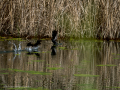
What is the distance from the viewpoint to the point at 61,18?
11227mm

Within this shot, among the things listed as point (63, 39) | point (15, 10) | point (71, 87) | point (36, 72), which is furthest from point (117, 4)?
point (71, 87)

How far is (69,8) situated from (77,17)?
466mm

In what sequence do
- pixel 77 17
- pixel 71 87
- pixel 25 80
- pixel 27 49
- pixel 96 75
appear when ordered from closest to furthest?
pixel 71 87, pixel 25 80, pixel 96 75, pixel 27 49, pixel 77 17

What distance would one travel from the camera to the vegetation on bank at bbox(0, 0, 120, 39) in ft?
35.9

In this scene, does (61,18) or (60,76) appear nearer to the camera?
(60,76)

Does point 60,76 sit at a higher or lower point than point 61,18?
lower

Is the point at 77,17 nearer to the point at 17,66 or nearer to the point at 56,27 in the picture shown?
the point at 56,27

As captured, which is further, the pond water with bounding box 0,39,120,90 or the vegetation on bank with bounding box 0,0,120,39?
the vegetation on bank with bounding box 0,0,120,39

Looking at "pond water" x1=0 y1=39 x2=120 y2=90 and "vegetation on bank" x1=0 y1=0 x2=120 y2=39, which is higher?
"vegetation on bank" x1=0 y1=0 x2=120 y2=39

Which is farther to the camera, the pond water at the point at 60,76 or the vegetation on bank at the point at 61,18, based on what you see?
the vegetation on bank at the point at 61,18

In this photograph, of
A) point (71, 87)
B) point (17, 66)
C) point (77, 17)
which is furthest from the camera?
point (77, 17)

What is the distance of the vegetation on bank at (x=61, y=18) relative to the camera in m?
10.9

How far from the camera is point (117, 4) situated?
36.8ft

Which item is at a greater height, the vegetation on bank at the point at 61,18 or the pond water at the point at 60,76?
the vegetation on bank at the point at 61,18
